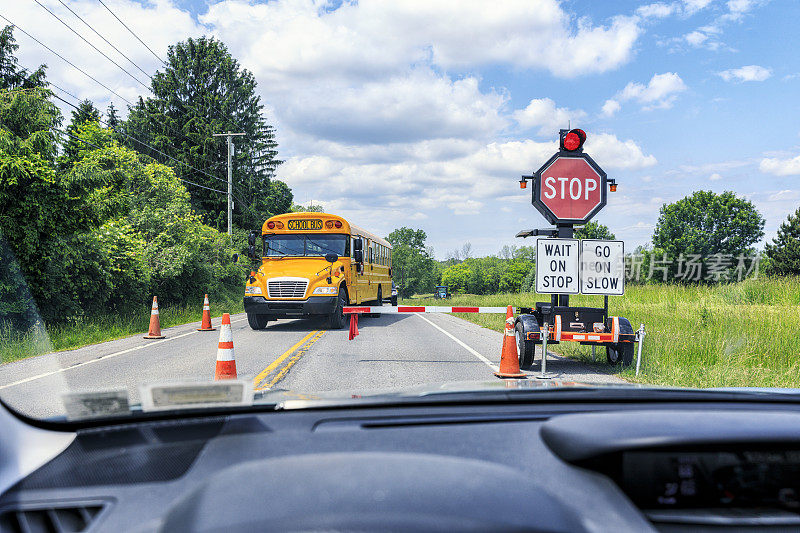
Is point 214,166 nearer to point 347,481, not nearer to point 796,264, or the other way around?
point 347,481

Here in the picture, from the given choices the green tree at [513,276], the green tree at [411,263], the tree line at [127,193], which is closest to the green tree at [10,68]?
the tree line at [127,193]

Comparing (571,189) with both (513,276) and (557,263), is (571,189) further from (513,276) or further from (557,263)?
(513,276)

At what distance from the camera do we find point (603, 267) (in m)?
8.91

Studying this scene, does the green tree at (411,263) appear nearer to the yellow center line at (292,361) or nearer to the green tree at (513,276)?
the green tree at (513,276)

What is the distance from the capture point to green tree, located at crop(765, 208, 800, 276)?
64.1 metres

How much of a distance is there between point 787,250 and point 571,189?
228 feet

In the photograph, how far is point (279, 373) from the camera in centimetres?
859

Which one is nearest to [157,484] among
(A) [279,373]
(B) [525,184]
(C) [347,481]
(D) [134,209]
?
(C) [347,481]

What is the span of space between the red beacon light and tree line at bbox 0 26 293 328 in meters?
12.1

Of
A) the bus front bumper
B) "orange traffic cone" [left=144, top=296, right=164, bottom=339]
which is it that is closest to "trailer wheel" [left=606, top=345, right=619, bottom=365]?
the bus front bumper

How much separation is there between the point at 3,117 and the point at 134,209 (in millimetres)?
11560

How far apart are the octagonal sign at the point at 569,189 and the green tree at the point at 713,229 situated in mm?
77084

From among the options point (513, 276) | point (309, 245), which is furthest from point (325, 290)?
point (513, 276)

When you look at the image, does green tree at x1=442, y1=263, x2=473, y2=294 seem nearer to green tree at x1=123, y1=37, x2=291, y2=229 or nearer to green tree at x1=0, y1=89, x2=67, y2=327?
green tree at x1=123, y1=37, x2=291, y2=229
